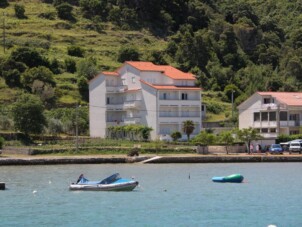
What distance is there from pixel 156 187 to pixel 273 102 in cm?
5318

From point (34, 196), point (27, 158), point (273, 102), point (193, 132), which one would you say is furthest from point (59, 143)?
point (34, 196)

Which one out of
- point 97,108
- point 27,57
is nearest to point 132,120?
point 97,108

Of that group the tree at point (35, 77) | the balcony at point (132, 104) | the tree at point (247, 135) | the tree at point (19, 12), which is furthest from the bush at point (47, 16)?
the tree at point (247, 135)

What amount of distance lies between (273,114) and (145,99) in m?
17.3

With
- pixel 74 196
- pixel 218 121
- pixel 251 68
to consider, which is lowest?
pixel 74 196

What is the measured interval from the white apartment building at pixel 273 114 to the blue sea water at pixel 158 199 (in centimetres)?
2930

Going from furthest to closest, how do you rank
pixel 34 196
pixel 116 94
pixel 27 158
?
pixel 116 94
pixel 27 158
pixel 34 196

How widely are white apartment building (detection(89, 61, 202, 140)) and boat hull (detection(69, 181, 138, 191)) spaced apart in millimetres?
46561

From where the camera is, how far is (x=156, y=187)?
64.6 metres

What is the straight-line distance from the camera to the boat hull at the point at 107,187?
203 ft

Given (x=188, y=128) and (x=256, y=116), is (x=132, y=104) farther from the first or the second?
(x=256, y=116)

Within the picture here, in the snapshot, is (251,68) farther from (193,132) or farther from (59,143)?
(59,143)

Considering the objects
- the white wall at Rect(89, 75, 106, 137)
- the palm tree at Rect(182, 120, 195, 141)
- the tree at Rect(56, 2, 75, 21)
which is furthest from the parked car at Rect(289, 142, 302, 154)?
the tree at Rect(56, 2, 75, 21)

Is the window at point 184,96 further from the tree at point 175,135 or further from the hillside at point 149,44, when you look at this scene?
the hillside at point 149,44
